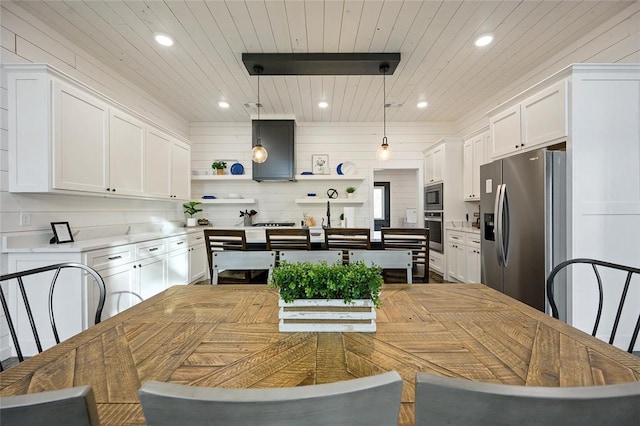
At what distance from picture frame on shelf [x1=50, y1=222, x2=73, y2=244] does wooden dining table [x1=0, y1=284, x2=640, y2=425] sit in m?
1.95

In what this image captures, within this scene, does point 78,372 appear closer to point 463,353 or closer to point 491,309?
point 463,353

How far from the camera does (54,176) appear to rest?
7.60 feet

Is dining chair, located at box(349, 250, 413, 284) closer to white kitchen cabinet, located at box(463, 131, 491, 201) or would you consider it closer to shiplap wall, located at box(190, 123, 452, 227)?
white kitchen cabinet, located at box(463, 131, 491, 201)

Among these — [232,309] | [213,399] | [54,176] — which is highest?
[54,176]

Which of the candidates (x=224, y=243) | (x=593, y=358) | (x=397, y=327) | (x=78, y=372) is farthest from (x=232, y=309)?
(x=224, y=243)

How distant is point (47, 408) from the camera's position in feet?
1.20

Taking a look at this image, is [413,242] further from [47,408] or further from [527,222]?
[47,408]

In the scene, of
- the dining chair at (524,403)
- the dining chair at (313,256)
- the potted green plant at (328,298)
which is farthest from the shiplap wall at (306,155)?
the dining chair at (524,403)

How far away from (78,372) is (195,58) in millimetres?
3294

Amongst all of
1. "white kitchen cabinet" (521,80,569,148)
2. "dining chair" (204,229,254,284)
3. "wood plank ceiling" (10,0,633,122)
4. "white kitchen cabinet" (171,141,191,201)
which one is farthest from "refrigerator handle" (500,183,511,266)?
"white kitchen cabinet" (171,141,191,201)

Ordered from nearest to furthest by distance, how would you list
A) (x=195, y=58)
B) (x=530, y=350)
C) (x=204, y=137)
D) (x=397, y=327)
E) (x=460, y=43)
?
(x=530, y=350)
(x=397, y=327)
(x=460, y=43)
(x=195, y=58)
(x=204, y=137)

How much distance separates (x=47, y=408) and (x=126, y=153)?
354 cm

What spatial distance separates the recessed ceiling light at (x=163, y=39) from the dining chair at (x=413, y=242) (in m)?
2.78

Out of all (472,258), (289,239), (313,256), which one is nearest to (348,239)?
(289,239)
